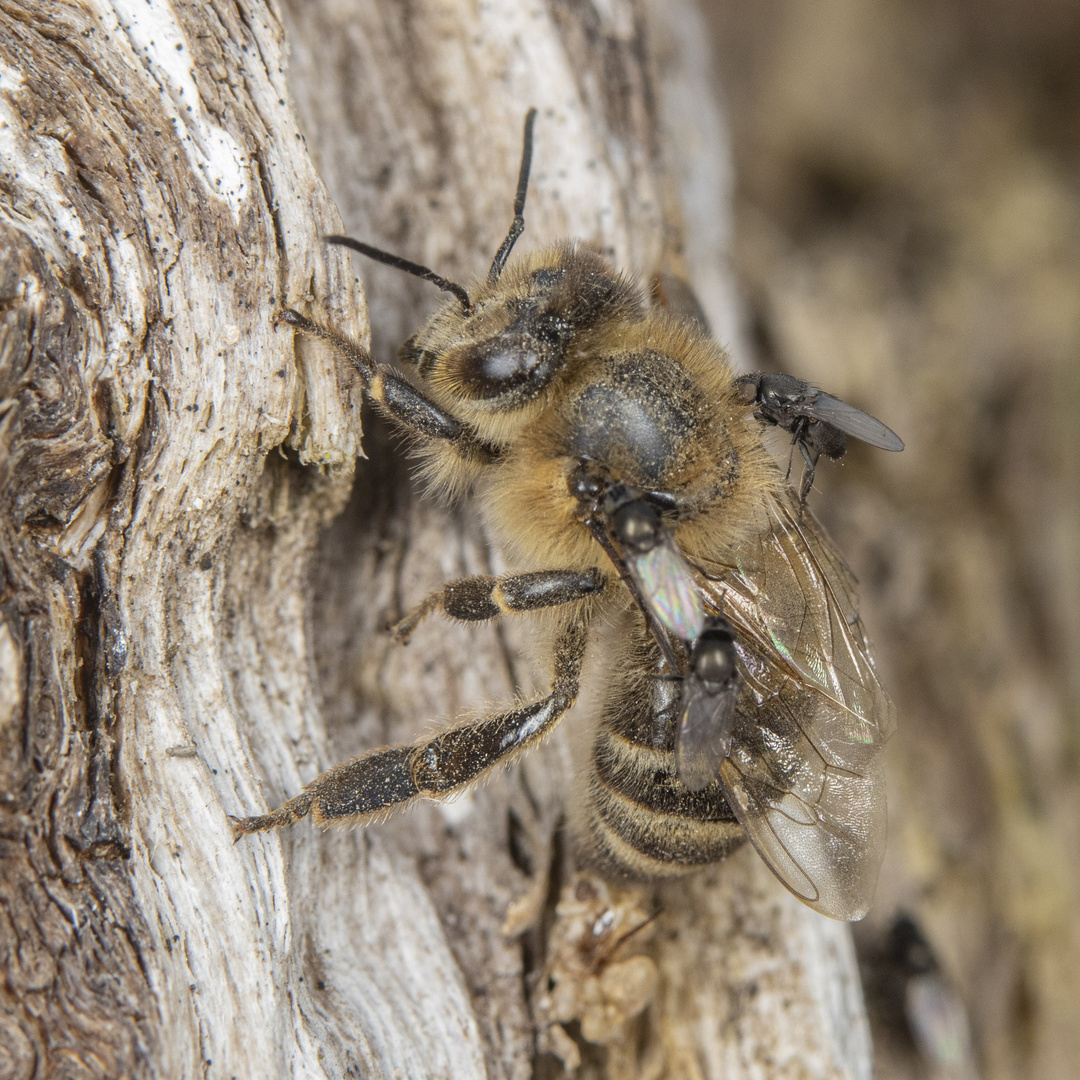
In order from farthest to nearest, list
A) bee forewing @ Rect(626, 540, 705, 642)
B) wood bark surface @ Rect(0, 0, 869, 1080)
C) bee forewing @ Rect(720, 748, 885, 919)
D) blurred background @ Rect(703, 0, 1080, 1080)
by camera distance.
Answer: blurred background @ Rect(703, 0, 1080, 1080) < bee forewing @ Rect(720, 748, 885, 919) < bee forewing @ Rect(626, 540, 705, 642) < wood bark surface @ Rect(0, 0, 869, 1080)

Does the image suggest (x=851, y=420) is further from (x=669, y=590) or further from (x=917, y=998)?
(x=917, y=998)

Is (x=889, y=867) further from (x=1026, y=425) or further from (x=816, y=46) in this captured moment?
(x=816, y=46)

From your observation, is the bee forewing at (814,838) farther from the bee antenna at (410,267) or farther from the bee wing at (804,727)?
the bee antenna at (410,267)

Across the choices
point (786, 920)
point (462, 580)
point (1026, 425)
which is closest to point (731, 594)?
point (462, 580)

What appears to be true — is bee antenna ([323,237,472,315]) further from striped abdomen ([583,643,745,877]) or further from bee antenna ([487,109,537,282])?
striped abdomen ([583,643,745,877])

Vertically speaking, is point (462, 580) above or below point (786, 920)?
above

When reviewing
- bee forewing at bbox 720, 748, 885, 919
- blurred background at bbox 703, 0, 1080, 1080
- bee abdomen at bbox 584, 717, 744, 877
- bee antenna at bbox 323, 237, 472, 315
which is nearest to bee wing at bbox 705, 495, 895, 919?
bee forewing at bbox 720, 748, 885, 919
